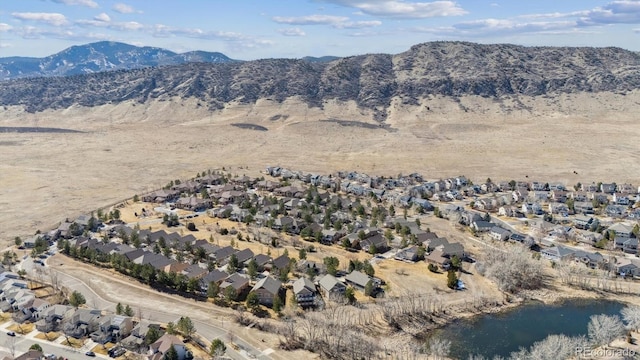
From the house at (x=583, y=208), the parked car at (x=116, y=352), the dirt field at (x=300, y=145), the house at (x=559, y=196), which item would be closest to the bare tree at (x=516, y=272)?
the house at (x=583, y=208)

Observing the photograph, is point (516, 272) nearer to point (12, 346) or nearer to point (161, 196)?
point (12, 346)

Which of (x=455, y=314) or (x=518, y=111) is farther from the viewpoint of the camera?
(x=518, y=111)

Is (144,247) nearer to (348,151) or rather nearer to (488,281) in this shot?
(488,281)

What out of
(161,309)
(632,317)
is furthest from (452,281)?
(161,309)

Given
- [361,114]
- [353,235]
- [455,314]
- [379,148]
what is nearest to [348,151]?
[379,148]

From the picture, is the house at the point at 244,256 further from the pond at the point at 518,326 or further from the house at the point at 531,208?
the house at the point at 531,208

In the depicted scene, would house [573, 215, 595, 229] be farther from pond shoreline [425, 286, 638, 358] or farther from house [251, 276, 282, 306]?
house [251, 276, 282, 306]
